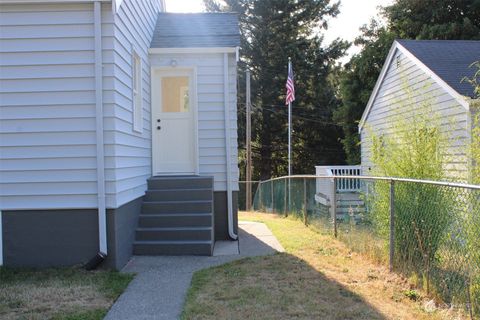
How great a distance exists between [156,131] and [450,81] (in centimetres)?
663

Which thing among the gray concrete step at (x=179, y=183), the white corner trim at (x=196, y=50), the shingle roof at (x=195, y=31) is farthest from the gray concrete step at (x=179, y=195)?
the shingle roof at (x=195, y=31)

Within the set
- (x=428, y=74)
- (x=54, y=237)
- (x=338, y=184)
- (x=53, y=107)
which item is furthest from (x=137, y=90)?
(x=428, y=74)

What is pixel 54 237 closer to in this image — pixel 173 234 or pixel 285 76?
pixel 173 234

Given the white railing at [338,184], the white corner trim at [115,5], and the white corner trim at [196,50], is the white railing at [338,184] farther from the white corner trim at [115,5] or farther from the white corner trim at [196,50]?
the white corner trim at [115,5]

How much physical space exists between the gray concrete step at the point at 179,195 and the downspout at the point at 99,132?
2.09 m

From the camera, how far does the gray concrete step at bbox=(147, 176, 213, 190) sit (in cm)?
849

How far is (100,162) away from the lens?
625 cm

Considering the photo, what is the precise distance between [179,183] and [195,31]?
10.9 feet

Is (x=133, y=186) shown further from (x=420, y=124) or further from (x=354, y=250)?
(x=420, y=124)

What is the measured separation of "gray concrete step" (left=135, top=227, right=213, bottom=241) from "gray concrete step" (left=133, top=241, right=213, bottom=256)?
0.50ft

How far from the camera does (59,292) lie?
5.16 metres

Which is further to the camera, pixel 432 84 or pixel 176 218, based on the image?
pixel 432 84

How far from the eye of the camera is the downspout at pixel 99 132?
245 inches

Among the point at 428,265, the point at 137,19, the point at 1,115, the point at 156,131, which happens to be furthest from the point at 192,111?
the point at 428,265
